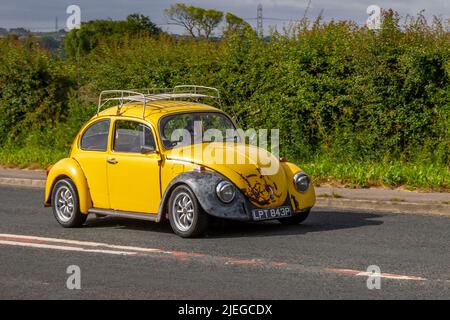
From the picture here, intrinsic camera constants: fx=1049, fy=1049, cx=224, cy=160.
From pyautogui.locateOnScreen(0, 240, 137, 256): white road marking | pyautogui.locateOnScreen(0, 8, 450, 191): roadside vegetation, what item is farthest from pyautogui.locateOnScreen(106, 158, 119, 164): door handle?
pyautogui.locateOnScreen(0, 8, 450, 191): roadside vegetation

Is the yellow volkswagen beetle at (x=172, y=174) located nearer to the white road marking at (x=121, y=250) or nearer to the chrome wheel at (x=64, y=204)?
the chrome wheel at (x=64, y=204)

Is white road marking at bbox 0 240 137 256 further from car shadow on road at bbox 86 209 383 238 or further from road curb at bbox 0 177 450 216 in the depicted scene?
road curb at bbox 0 177 450 216

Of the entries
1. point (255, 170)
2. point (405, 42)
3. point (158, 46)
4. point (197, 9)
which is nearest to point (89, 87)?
point (158, 46)

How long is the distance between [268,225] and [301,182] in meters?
0.85

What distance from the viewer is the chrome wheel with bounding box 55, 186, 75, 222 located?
578 inches

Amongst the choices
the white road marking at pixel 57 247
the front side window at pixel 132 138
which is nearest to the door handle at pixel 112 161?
the front side window at pixel 132 138

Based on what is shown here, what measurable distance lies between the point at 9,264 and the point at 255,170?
3.31m

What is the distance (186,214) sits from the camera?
13062 mm

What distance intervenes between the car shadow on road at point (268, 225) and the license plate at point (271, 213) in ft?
0.80

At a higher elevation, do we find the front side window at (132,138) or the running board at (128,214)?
the front side window at (132,138)

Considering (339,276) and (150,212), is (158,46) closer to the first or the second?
(150,212)

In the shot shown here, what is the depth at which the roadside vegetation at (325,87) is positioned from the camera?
1969 centimetres

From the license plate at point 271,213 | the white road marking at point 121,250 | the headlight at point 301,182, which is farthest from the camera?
the headlight at point 301,182

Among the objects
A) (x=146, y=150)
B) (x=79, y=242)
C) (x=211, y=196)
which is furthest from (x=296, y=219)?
(x=79, y=242)
